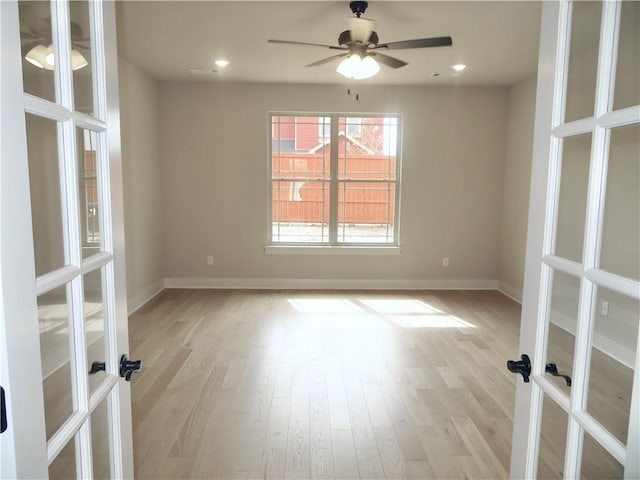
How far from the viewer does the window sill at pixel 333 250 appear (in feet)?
18.6

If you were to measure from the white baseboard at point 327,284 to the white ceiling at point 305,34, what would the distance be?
260cm

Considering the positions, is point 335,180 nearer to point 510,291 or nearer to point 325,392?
point 510,291

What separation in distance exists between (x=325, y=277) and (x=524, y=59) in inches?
134

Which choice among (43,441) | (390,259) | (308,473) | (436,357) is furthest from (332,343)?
(43,441)

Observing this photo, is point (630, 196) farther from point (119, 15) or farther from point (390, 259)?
point (390, 259)

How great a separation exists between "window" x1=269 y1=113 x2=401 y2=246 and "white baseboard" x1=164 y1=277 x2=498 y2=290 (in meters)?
0.52

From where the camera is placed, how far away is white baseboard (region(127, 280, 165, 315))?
4.65 metres

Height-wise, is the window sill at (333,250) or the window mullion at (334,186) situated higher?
the window mullion at (334,186)

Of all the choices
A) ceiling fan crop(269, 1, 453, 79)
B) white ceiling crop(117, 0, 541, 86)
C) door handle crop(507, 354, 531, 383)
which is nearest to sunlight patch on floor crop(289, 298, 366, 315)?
ceiling fan crop(269, 1, 453, 79)

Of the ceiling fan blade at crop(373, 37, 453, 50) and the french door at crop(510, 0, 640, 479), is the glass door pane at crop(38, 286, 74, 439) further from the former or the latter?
the ceiling fan blade at crop(373, 37, 453, 50)

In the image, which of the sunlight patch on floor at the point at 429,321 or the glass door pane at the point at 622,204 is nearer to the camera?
the glass door pane at the point at 622,204

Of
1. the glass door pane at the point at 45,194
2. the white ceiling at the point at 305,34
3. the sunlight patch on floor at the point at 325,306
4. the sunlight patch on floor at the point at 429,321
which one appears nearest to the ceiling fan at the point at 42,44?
the glass door pane at the point at 45,194

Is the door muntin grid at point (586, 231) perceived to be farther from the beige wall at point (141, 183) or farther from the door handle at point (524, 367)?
the beige wall at point (141, 183)

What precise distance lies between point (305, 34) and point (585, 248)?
323 cm
